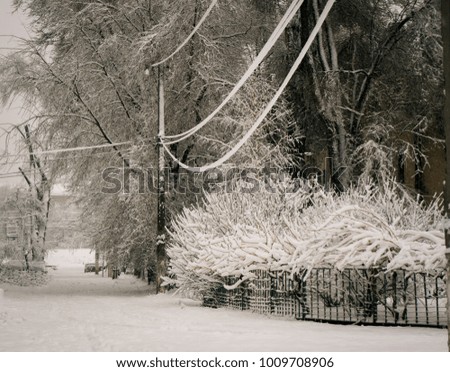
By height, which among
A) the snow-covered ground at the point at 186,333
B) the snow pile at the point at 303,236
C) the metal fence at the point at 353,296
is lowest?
the snow-covered ground at the point at 186,333

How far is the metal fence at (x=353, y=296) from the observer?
1052cm

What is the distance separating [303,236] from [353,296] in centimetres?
145

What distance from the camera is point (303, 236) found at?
11797mm

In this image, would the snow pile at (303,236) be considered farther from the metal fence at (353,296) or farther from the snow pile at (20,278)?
the snow pile at (20,278)

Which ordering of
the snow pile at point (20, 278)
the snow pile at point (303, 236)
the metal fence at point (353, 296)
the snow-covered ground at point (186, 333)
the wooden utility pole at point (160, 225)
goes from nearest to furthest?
the snow-covered ground at point (186, 333) → the snow pile at point (303, 236) → the metal fence at point (353, 296) → the wooden utility pole at point (160, 225) → the snow pile at point (20, 278)

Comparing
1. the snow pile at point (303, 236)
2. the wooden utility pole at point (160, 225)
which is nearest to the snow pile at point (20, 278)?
the wooden utility pole at point (160, 225)

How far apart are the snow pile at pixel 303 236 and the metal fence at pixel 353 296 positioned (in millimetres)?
326

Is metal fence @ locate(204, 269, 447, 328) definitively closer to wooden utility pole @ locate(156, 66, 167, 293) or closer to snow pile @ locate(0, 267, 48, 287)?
wooden utility pole @ locate(156, 66, 167, 293)

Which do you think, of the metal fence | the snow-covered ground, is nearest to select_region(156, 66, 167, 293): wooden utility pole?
the snow-covered ground

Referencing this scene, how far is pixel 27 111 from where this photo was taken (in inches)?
881

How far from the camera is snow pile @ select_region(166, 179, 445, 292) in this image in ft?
33.0

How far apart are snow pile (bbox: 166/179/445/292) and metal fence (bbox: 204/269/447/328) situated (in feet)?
1.07

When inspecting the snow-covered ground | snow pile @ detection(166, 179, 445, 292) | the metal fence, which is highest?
snow pile @ detection(166, 179, 445, 292)

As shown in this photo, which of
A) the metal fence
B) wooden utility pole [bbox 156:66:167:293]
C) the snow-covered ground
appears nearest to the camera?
the snow-covered ground
